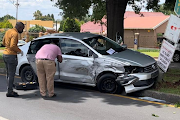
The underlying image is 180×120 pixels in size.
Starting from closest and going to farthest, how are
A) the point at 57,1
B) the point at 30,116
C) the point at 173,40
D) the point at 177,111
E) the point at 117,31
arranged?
the point at 30,116 → the point at 177,111 → the point at 173,40 → the point at 117,31 → the point at 57,1

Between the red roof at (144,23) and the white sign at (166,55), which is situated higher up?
the red roof at (144,23)

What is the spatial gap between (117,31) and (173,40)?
14.3ft

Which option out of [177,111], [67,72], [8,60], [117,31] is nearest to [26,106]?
[8,60]

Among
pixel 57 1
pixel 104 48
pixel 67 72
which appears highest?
pixel 57 1

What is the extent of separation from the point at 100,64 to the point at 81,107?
1.53 metres

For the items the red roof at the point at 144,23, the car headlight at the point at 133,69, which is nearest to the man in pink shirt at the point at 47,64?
the car headlight at the point at 133,69

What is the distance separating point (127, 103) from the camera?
661 cm

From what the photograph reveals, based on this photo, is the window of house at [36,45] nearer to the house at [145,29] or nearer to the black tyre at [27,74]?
the black tyre at [27,74]

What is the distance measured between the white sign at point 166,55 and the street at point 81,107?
5.28 ft

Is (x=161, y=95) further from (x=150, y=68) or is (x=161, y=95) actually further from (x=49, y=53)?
(x=49, y=53)

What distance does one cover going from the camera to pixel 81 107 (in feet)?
20.5

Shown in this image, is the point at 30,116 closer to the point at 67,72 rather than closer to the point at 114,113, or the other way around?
the point at 114,113

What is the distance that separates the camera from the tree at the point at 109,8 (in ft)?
38.5

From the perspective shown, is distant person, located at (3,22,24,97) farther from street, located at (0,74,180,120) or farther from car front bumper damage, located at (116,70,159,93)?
car front bumper damage, located at (116,70,159,93)
